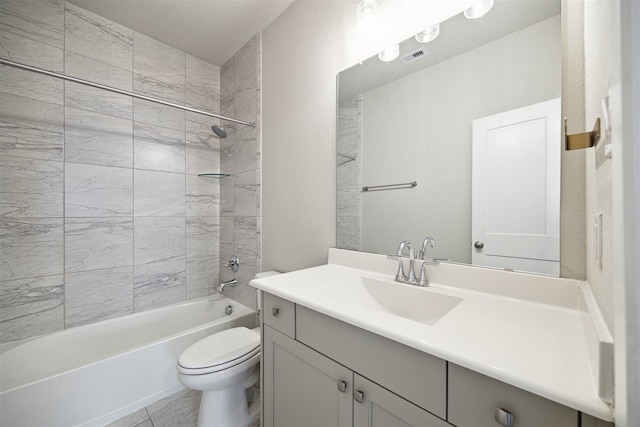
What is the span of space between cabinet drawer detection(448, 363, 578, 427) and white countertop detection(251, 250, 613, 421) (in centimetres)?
5

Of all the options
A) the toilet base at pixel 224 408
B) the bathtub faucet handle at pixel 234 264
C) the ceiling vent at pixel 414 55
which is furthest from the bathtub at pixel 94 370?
the ceiling vent at pixel 414 55

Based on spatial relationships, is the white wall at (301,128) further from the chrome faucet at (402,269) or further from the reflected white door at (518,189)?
the reflected white door at (518,189)

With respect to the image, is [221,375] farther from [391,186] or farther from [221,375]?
[391,186]

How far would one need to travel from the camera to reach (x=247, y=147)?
214cm

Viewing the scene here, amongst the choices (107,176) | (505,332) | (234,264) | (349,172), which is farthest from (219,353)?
(107,176)

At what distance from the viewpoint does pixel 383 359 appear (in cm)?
69

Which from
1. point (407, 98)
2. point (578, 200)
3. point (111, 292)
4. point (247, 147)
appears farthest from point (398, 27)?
point (111, 292)

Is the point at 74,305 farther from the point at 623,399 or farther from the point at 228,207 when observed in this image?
the point at 623,399

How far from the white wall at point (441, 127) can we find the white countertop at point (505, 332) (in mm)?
207

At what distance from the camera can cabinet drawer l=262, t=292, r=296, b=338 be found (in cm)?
97

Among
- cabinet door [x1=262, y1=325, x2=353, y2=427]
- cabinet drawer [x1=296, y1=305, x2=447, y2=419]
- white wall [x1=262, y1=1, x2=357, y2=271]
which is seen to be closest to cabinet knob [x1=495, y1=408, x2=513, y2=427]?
cabinet drawer [x1=296, y1=305, x2=447, y2=419]

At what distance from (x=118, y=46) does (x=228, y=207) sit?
1471 millimetres

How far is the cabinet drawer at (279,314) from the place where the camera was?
97cm

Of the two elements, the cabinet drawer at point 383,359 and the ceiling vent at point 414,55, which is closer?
the cabinet drawer at point 383,359
